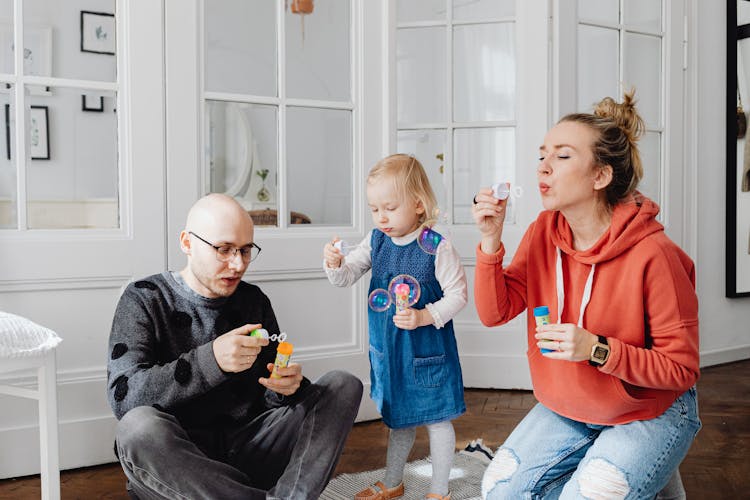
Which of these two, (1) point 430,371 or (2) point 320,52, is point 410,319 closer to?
(1) point 430,371

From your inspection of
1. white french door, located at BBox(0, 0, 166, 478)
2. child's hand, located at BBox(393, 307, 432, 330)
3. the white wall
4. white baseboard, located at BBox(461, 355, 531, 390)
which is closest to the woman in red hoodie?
child's hand, located at BBox(393, 307, 432, 330)

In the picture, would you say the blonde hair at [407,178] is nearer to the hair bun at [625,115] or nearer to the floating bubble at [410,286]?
the floating bubble at [410,286]

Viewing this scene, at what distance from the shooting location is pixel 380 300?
2.01 m

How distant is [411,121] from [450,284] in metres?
1.94

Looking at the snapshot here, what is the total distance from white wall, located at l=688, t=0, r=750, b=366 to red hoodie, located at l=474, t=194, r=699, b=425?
2661 millimetres

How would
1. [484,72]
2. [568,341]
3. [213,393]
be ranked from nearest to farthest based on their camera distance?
[568,341], [213,393], [484,72]

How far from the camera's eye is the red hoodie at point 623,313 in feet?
4.90

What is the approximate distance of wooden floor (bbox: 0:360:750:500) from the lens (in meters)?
2.17

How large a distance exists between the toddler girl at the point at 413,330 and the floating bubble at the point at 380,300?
4cm

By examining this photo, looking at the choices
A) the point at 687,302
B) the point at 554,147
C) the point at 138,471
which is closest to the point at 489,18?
the point at 554,147

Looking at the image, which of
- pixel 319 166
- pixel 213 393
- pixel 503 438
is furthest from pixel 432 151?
pixel 213 393

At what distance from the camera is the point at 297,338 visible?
2730mm

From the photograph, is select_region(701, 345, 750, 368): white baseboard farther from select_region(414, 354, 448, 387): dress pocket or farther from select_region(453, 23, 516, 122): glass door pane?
select_region(414, 354, 448, 387): dress pocket

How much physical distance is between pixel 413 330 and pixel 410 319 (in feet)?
0.36
